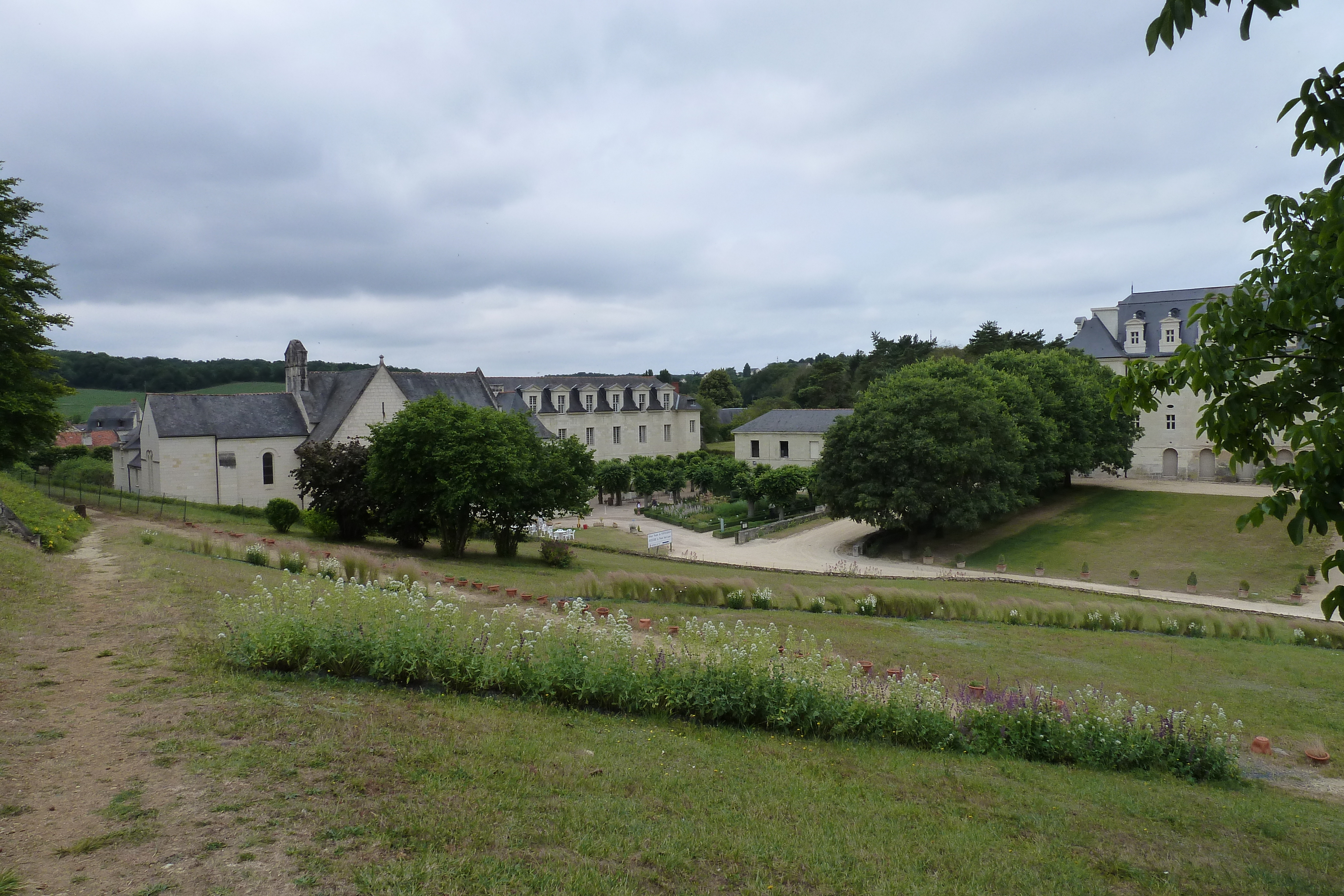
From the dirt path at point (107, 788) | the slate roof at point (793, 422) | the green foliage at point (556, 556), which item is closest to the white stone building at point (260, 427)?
the green foliage at point (556, 556)

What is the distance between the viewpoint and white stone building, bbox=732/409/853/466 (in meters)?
59.8

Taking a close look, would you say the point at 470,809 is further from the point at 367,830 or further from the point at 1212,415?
the point at 1212,415

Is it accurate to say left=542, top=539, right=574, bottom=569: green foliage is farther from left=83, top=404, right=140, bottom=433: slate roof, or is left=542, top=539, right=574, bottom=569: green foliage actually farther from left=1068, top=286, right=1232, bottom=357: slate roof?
left=83, top=404, right=140, bottom=433: slate roof

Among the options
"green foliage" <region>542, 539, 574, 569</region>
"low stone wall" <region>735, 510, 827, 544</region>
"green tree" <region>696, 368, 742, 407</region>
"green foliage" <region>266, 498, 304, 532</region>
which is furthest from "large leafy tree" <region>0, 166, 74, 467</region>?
"green tree" <region>696, 368, 742, 407</region>

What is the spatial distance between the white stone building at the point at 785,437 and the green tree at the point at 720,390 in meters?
47.9

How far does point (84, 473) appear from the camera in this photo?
49.2 metres

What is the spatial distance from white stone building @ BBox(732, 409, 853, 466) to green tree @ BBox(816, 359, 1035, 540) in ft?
60.0

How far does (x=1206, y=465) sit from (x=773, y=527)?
3338cm

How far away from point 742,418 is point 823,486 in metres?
52.1

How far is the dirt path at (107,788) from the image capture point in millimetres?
4668

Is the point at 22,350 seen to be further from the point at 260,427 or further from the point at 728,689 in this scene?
the point at 728,689

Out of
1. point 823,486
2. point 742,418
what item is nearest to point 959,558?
Answer: point 823,486

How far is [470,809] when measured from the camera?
5.85 meters

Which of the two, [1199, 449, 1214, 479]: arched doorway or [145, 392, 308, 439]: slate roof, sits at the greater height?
[145, 392, 308, 439]: slate roof
